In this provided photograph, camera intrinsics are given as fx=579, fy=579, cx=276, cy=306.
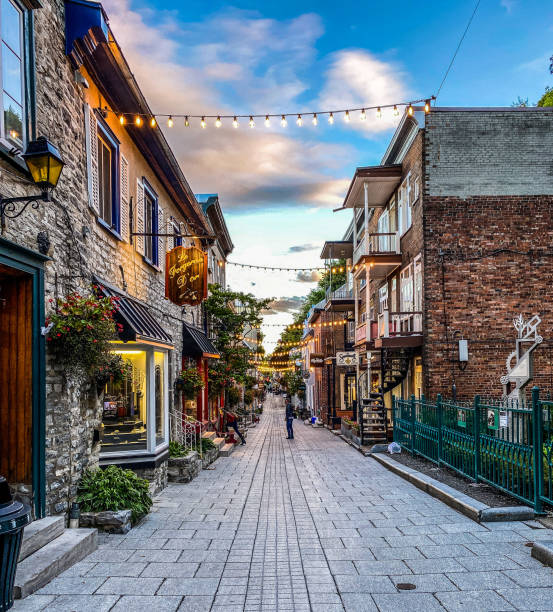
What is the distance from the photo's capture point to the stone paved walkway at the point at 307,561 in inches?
200

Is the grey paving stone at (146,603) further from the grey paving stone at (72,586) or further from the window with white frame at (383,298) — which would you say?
the window with white frame at (383,298)

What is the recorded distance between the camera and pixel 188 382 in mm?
15758

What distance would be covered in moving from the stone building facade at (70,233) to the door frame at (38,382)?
1 cm

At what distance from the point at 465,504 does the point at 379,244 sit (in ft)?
53.5

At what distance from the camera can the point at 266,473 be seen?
13703mm

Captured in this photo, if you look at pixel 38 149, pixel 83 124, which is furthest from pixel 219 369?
pixel 38 149

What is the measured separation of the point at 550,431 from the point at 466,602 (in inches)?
132

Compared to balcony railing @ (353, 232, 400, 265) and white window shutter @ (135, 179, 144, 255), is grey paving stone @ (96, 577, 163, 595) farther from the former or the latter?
balcony railing @ (353, 232, 400, 265)

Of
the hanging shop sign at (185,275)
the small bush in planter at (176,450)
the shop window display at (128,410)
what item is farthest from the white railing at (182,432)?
the shop window display at (128,410)

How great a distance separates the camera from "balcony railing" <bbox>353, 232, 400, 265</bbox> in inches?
812

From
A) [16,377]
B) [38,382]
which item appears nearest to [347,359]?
[38,382]

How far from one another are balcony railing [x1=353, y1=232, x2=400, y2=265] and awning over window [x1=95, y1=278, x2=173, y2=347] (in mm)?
11225

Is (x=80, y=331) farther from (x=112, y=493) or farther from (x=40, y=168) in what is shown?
(x=112, y=493)

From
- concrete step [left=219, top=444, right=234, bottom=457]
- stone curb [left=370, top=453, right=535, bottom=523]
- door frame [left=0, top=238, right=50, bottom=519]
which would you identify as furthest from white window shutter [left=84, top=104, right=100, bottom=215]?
concrete step [left=219, top=444, right=234, bottom=457]
